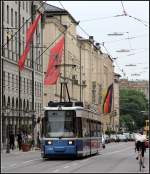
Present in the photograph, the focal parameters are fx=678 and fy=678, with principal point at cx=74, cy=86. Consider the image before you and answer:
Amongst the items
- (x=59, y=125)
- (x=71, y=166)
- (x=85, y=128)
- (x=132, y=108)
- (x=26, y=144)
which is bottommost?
(x=71, y=166)

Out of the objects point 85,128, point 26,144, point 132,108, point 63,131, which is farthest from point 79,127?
point 132,108

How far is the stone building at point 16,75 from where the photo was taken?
2522 inches

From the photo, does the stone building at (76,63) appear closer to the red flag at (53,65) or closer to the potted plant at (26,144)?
the potted plant at (26,144)

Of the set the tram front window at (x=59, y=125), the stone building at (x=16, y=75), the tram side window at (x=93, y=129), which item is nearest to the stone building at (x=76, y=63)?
the stone building at (x=16, y=75)

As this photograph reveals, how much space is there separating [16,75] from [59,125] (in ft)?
122

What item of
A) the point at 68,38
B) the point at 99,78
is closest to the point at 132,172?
the point at 68,38

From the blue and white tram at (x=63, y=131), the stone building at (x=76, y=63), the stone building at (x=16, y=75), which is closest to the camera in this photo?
the blue and white tram at (x=63, y=131)

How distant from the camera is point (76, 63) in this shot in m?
110

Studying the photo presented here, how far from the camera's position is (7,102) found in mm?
64938

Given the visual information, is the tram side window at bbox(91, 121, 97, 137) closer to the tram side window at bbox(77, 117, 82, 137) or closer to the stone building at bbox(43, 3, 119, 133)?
the tram side window at bbox(77, 117, 82, 137)

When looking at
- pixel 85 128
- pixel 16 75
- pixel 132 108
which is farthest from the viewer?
pixel 132 108

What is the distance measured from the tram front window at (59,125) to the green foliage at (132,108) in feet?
462

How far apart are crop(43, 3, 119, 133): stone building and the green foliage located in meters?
26.5

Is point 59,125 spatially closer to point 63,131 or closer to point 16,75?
point 63,131
